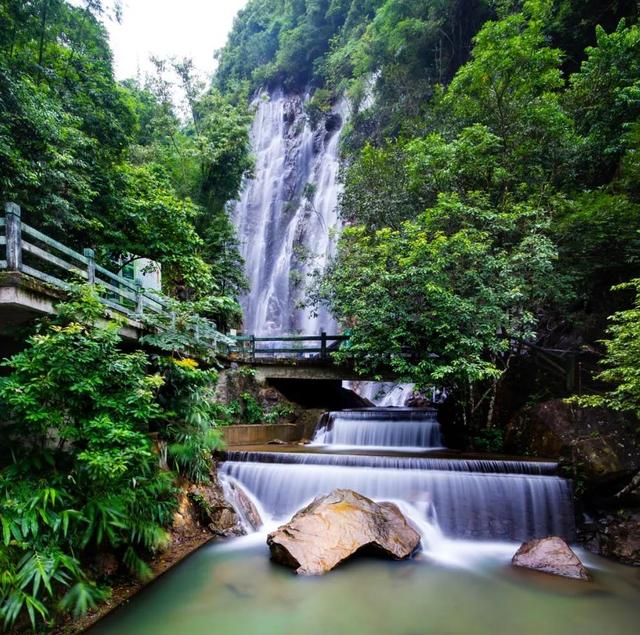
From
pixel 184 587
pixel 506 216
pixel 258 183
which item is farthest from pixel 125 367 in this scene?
pixel 258 183

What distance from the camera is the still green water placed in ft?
14.5

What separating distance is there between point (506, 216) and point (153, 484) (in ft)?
28.5

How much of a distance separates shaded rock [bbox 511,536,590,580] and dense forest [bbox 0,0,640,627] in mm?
2281

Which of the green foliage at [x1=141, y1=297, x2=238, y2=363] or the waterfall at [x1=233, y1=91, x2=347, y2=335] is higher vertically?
the waterfall at [x1=233, y1=91, x2=347, y2=335]

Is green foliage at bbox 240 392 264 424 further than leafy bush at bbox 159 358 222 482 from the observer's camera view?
Yes

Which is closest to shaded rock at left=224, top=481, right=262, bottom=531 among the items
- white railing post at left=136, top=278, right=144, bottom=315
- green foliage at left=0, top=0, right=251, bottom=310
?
white railing post at left=136, top=278, right=144, bottom=315

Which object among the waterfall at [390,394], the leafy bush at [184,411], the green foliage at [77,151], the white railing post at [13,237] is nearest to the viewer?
the white railing post at [13,237]

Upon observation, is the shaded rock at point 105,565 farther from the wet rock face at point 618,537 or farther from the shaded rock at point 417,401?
the shaded rock at point 417,401

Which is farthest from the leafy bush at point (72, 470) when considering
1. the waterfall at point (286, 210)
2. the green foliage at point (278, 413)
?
the waterfall at point (286, 210)

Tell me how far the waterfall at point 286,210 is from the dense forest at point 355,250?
22.1 feet

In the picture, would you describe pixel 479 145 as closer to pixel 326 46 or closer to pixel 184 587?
pixel 184 587

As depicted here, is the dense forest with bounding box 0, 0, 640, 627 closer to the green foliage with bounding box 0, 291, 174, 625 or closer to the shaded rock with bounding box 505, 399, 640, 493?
the green foliage with bounding box 0, 291, 174, 625

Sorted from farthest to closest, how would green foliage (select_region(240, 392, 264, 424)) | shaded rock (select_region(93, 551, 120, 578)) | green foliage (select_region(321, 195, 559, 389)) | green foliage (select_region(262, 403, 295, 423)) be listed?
green foliage (select_region(262, 403, 295, 423))
green foliage (select_region(240, 392, 264, 424))
green foliage (select_region(321, 195, 559, 389))
shaded rock (select_region(93, 551, 120, 578))

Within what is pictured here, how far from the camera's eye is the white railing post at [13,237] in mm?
4910
